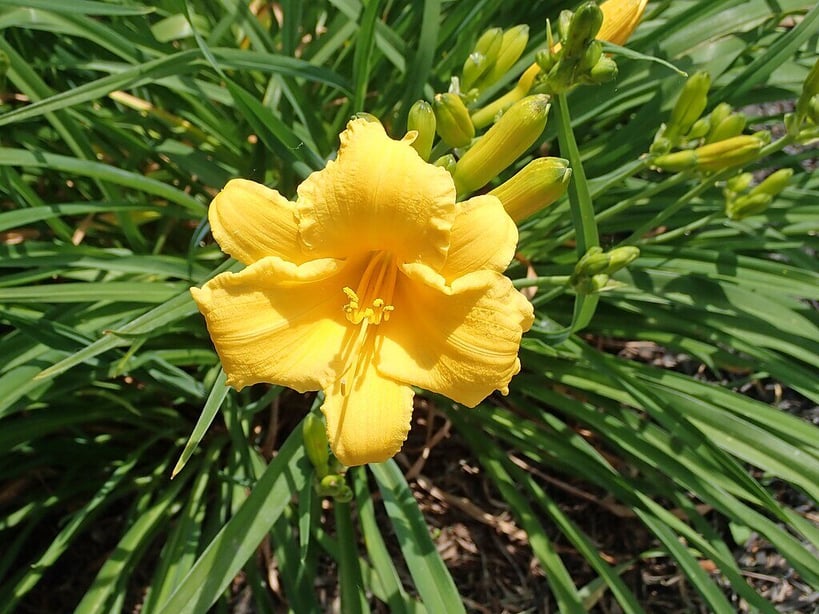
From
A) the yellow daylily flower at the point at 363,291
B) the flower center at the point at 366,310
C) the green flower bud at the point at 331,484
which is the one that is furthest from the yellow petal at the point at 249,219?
the green flower bud at the point at 331,484

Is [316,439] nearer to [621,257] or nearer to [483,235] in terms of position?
[483,235]

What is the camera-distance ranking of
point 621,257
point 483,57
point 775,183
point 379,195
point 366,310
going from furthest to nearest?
1. point 775,183
2. point 483,57
3. point 621,257
4. point 366,310
5. point 379,195

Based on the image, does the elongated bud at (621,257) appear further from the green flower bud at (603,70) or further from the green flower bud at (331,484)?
the green flower bud at (331,484)

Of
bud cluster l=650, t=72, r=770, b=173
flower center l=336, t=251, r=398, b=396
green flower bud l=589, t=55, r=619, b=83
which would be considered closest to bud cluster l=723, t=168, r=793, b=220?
bud cluster l=650, t=72, r=770, b=173

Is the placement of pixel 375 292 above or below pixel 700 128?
below

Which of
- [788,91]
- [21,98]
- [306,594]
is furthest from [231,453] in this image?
[788,91]

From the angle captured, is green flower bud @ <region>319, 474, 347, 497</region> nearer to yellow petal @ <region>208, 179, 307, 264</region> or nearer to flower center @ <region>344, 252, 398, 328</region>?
flower center @ <region>344, 252, 398, 328</region>

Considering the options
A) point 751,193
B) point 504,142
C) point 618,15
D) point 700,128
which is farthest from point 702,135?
point 504,142
